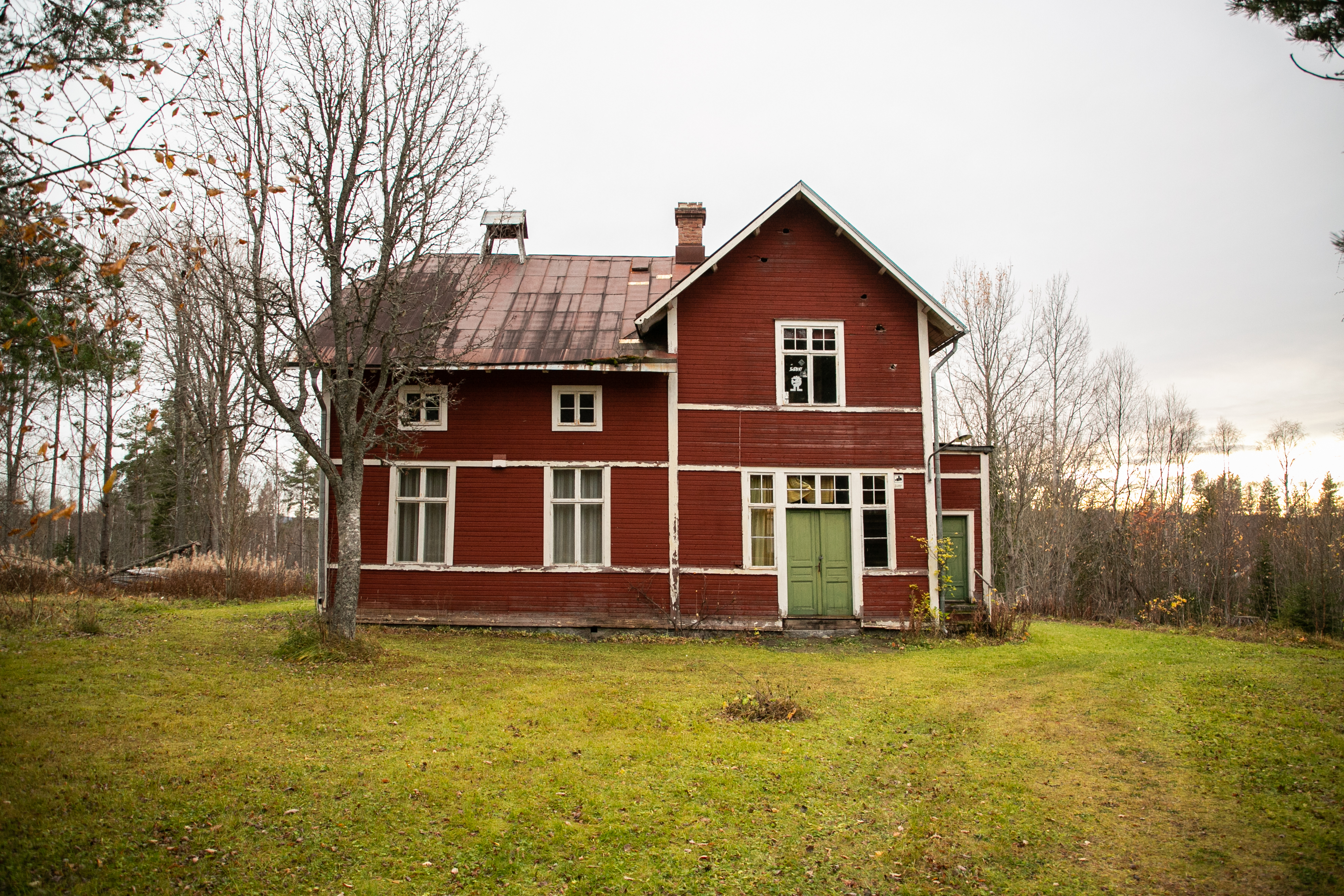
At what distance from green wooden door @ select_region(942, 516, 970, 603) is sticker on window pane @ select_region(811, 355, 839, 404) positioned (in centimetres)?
357

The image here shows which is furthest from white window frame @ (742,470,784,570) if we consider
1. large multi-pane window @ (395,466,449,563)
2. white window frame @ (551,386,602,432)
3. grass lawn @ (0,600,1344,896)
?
large multi-pane window @ (395,466,449,563)

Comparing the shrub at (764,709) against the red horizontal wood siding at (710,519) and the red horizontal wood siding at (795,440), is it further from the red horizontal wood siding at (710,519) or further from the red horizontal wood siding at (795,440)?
the red horizontal wood siding at (795,440)

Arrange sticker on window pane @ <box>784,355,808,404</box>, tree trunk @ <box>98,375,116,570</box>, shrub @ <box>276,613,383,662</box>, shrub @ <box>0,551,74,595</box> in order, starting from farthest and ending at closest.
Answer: tree trunk @ <box>98,375,116,570</box>
sticker on window pane @ <box>784,355,808,404</box>
shrub @ <box>0,551,74,595</box>
shrub @ <box>276,613,383,662</box>

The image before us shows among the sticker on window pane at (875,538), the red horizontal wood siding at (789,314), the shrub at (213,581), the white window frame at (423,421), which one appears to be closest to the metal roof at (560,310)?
the white window frame at (423,421)

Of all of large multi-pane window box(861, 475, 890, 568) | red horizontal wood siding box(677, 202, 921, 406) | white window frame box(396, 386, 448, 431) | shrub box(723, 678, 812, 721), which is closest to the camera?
shrub box(723, 678, 812, 721)

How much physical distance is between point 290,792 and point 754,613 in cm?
1023

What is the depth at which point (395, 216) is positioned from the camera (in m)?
11.3

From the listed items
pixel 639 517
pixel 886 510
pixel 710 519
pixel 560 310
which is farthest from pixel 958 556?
pixel 560 310

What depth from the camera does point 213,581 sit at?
20219 millimetres

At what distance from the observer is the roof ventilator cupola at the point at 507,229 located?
18.9 meters

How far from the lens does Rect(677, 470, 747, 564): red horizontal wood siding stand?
50.2 feet

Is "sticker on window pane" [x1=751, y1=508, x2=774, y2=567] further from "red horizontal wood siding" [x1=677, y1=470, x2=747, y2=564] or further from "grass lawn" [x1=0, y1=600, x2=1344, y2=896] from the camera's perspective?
"grass lawn" [x1=0, y1=600, x2=1344, y2=896]

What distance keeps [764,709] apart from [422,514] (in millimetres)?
8981

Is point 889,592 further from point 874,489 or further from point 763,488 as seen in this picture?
point 763,488
